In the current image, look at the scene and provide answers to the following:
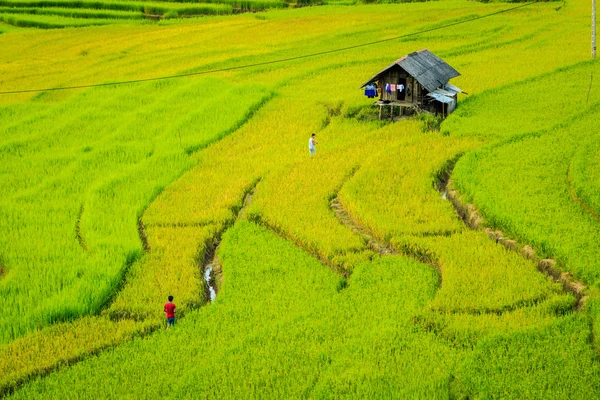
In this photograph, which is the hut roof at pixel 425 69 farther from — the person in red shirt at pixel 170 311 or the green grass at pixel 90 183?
the person in red shirt at pixel 170 311

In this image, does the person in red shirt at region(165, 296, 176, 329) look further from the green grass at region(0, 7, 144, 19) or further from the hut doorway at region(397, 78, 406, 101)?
the green grass at region(0, 7, 144, 19)

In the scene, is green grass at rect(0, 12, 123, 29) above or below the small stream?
above

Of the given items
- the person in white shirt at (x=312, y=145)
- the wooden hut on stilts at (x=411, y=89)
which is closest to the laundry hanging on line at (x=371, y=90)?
the wooden hut on stilts at (x=411, y=89)

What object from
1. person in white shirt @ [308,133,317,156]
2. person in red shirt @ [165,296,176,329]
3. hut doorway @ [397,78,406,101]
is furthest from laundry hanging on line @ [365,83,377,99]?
person in red shirt @ [165,296,176,329]

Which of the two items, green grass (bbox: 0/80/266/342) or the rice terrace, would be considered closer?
the rice terrace

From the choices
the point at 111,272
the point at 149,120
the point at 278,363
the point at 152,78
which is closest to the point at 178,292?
the point at 111,272

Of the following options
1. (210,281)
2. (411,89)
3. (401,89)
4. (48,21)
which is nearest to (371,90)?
(401,89)

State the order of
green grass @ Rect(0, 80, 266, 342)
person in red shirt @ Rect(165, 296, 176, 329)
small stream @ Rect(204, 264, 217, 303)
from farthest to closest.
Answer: small stream @ Rect(204, 264, 217, 303), green grass @ Rect(0, 80, 266, 342), person in red shirt @ Rect(165, 296, 176, 329)
